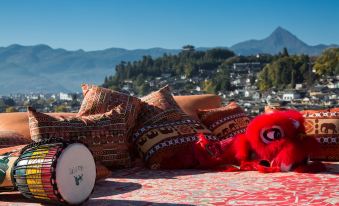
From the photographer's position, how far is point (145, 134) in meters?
3.36

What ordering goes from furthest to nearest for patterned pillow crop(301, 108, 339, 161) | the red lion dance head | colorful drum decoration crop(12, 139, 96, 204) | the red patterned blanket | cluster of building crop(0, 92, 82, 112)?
cluster of building crop(0, 92, 82, 112) < patterned pillow crop(301, 108, 339, 161) < the red lion dance head < the red patterned blanket < colorful drum decoration crop(12, 139, 96, 204)

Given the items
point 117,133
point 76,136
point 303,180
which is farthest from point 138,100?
point 303,180

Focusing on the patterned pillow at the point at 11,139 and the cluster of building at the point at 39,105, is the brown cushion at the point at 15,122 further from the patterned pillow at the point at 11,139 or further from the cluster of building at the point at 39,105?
the patterned pillow at the point at 11,139

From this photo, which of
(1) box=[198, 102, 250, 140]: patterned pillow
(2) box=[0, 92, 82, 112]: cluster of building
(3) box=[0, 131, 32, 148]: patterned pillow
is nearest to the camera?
(3) box=[0, 131, 32, 148]: patterned pillow

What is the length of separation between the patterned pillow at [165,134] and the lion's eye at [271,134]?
1.48 feet

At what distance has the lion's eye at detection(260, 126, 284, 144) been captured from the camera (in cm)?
295

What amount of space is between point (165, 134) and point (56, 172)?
139 cm

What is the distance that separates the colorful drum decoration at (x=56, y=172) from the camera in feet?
6.59

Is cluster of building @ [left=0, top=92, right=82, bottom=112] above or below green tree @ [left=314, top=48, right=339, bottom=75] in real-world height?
below

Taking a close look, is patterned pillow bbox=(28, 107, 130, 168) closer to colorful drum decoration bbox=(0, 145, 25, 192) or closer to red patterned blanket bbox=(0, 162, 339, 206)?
red patterned blanket bbox=(0, 162, 339, 206)

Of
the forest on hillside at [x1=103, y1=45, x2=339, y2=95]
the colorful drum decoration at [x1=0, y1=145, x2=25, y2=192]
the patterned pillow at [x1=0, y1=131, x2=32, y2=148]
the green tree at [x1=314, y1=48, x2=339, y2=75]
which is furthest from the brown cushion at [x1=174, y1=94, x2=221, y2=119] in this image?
the green tree at [x1=314, y1=48, x2=339, y2=75]

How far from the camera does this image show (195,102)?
4.41m

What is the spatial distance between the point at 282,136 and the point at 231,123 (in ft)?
3.01

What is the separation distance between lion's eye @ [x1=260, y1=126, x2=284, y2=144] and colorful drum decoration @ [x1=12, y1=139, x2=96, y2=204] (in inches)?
45.4
